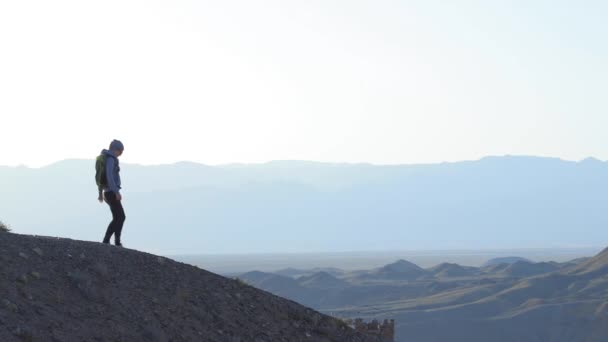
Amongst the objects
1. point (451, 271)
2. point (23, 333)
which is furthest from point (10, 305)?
point (451, 271)

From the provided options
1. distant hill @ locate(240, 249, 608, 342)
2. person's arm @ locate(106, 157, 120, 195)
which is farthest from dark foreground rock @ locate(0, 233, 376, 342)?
distant hill @ locate(240, 249, 608, 342)

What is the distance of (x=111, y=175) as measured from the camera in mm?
12484

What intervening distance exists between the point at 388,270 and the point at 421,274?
457 centimetres

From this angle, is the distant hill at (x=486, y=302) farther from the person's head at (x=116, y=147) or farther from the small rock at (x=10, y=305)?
the small rock at (x=10, y=305)

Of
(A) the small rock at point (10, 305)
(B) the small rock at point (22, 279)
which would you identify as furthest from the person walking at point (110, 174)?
(A) the small rock at point (10, 305)

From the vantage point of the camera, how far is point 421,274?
99.1m

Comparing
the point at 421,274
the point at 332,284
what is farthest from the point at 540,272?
the point at 332,284

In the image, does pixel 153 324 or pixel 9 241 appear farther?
pixel 9 241

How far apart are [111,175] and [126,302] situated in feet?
7.49

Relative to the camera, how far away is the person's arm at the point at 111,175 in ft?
40.8

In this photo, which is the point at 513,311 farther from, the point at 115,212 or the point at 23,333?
the point at 23,333

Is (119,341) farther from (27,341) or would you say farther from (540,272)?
(540,272)

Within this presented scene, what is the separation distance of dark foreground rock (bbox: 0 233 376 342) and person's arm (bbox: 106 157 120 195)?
2.48 ft

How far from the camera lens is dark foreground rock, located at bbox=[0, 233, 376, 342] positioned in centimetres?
966
